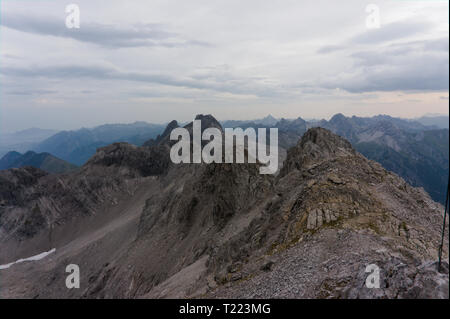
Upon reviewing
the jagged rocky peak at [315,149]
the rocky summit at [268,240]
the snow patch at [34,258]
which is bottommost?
the snow patch at [34,258]

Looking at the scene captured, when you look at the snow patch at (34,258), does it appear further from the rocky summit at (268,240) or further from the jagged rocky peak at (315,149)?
the jagged rocky peak at (315,149)

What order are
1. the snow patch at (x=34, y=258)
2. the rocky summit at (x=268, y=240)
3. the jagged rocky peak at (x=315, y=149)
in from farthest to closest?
the snow patch at (x=34, y=258) < the jagged rocky peak at (x=315, y=149) < the rocky summit at (x=268, y=240)

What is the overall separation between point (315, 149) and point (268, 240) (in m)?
23.7

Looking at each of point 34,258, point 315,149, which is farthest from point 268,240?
point 34,258

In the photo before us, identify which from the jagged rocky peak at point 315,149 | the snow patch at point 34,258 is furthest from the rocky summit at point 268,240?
the snow patch at point 34,258

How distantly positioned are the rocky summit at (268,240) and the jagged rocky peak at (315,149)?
0.76 ft

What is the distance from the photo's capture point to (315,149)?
45406 mm

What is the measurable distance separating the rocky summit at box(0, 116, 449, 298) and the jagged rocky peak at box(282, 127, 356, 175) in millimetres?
232

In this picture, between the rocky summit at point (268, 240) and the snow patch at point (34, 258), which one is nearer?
the rocky summit at point (268, 240)

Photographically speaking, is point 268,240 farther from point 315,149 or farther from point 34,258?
point 34,258

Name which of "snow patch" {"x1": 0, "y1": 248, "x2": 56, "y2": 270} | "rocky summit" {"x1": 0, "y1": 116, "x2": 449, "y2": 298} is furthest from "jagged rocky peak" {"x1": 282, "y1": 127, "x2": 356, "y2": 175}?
"snow patch" {"x1": 0, "y1": 248, "x2": 56, "y2": 270}

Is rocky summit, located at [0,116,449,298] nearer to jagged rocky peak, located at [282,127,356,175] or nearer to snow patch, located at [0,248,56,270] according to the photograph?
jagged rocky peak, located at [282,127,356,175]

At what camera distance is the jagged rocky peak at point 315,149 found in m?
43.0
